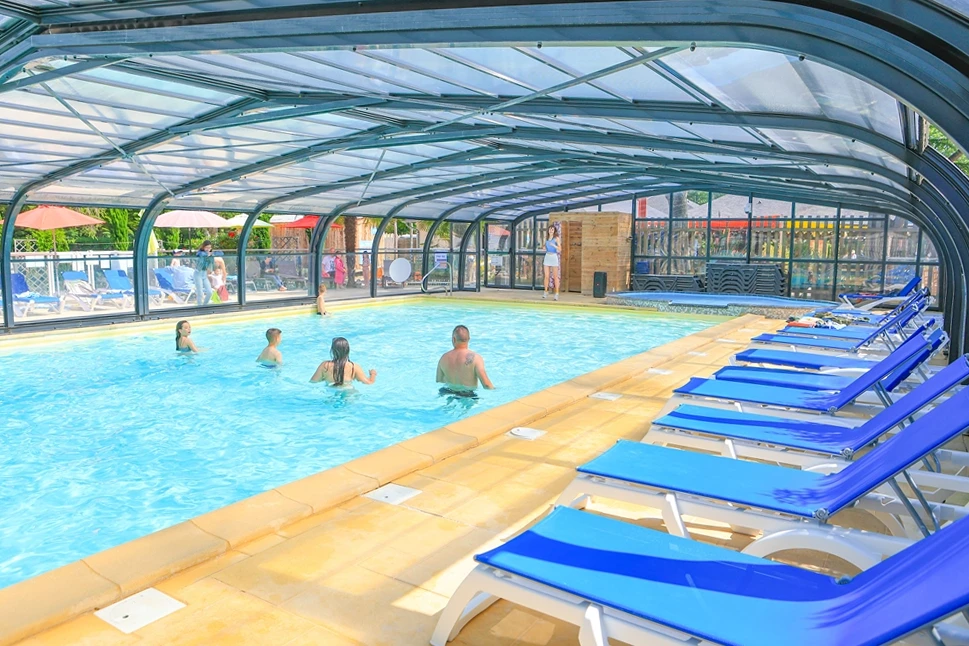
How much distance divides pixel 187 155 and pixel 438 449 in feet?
30.8

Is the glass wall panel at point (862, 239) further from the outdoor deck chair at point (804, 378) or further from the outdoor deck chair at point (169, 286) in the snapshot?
the outdoor deck chair at point (169, 286)

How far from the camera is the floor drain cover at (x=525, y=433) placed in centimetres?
539

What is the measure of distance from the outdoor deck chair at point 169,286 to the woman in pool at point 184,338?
433 cm

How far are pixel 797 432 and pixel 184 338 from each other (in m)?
9.81

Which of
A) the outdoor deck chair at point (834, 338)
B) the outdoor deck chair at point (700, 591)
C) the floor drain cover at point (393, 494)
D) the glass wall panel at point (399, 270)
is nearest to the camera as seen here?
the outdoor deck chair at point (700, 591)

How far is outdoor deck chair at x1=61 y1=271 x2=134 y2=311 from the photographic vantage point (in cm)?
1362

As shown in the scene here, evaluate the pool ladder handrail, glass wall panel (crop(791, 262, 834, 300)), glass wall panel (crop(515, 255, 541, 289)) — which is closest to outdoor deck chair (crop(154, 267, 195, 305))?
the pool ladder handrail

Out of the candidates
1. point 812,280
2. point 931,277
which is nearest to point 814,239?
point 812,280

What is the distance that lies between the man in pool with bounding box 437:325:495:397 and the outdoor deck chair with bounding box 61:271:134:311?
9.22m

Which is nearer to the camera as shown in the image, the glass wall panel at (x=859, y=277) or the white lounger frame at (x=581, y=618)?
the white lounger frame at (x=581, y=618)

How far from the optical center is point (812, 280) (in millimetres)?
20406

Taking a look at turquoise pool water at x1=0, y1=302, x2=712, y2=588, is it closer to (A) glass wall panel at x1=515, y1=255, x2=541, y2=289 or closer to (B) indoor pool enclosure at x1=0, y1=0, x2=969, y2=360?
(B) indoor pool enclosure at x1=0, y1=0, x2=969, y2=360

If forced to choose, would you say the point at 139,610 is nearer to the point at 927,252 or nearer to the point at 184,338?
the point at 184,338

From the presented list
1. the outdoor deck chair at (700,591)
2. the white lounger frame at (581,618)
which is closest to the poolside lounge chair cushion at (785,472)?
the outdoor deck chair at (700,591)
